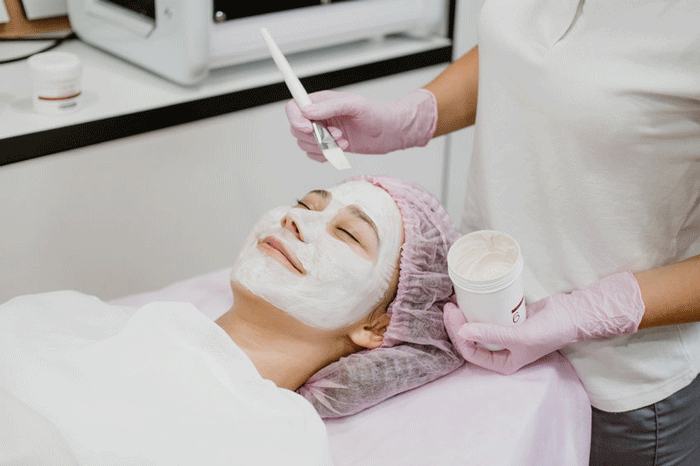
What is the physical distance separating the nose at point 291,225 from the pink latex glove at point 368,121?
0.51 feet

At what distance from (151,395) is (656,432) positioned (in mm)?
865

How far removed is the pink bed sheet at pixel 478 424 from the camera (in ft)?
3.84

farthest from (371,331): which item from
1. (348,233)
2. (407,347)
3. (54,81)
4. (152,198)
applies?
(54,81)

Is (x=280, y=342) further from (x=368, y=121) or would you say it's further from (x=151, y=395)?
(x=368, y=121)

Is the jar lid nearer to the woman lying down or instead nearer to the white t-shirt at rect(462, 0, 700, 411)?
the woman lying down

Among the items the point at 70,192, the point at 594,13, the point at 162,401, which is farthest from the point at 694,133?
the point at 70,192

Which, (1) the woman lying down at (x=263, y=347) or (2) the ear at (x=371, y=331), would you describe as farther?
(2) the ear at (x=371, y=331)

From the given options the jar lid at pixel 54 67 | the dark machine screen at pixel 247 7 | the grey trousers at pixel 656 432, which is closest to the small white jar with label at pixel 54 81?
the jar lid at pixel 54 67

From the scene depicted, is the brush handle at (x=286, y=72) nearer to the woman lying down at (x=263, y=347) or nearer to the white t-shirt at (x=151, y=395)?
the woman lying down at (x=263, y=347)

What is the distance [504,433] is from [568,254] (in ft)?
1.06

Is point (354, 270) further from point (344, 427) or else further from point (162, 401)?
point (162, 401)

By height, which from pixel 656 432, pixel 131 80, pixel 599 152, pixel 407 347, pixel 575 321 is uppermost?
pixel 599 152

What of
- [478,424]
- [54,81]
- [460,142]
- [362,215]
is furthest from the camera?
[460,142]

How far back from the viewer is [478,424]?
1.21m
